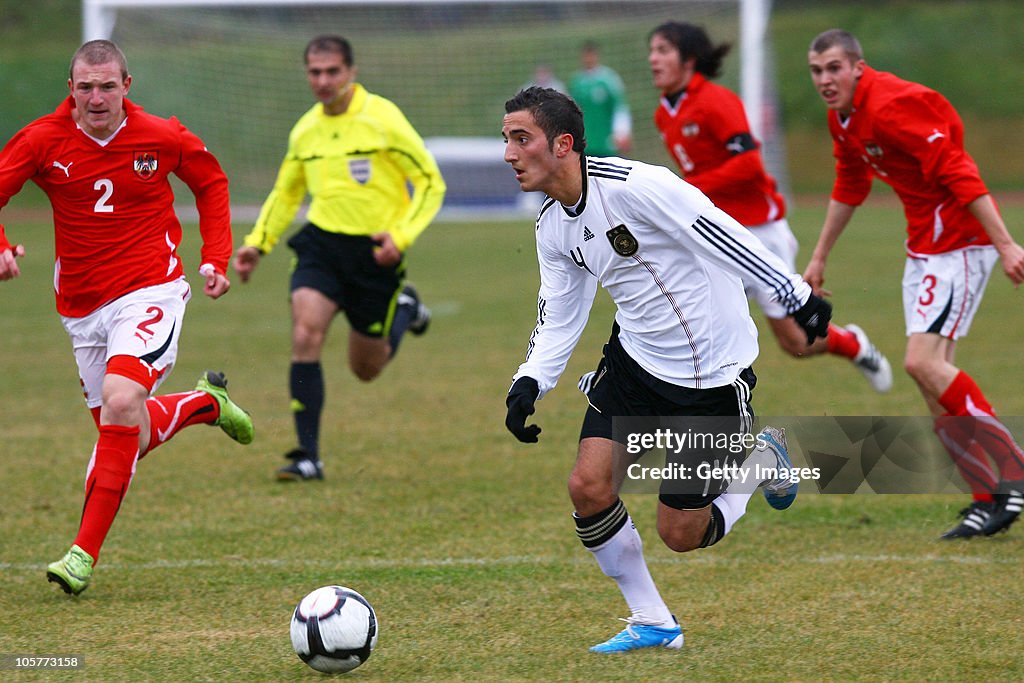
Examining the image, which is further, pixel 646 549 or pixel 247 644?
pixel 646 549

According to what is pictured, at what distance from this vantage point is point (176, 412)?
5.57 metres

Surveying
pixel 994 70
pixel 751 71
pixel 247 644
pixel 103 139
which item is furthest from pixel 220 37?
pixel 994 70

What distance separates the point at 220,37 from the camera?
1859 centimetres

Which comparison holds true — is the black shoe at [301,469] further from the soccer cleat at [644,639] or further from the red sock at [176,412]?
the soccer cleat at [644,639]

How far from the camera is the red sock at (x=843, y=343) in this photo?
7.89 metres

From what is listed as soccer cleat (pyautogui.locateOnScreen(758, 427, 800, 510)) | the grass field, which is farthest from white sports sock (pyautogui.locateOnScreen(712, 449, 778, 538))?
Answer: the grass field

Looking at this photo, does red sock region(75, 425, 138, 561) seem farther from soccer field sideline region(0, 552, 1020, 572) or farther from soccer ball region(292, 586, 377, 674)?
soccer ball region(292, 586, 377, 674)

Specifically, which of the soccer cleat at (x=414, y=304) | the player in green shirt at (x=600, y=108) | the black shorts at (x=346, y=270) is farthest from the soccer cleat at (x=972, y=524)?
the player in green shirt at (x=600, y=108)

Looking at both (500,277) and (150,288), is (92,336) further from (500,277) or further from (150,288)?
(500,277)

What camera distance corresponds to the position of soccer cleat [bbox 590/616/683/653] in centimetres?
427

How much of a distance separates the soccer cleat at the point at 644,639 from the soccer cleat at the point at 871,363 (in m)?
4.15

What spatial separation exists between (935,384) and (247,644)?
3.07 m

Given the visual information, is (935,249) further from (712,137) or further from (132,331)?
(132,331)

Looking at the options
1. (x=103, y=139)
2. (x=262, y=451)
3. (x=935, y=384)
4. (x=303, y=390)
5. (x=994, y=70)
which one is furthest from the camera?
(x=994, y=70)
